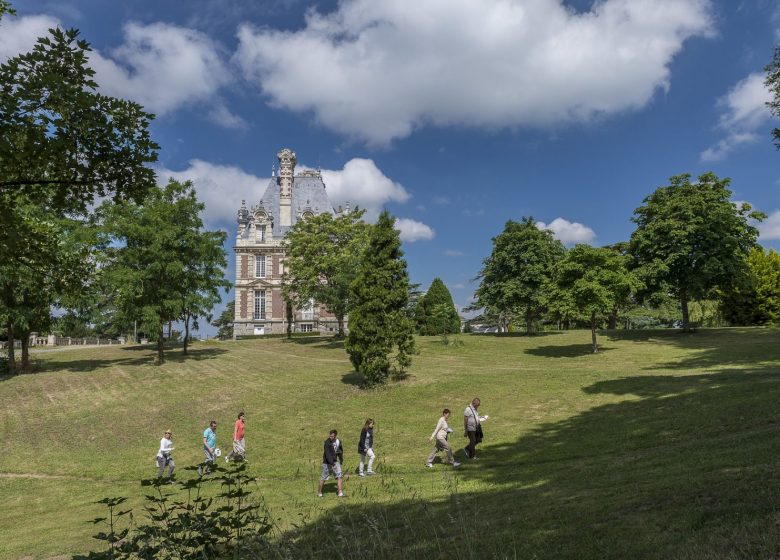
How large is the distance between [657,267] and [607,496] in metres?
33.9

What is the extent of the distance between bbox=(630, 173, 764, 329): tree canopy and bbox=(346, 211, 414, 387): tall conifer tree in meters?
22.5

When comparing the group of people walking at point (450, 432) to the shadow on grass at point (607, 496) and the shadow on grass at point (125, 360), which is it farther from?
the shadow on grass at point (125, 360)

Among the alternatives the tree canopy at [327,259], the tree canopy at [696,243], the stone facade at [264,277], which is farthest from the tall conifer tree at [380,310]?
the stone facade at [264,277]

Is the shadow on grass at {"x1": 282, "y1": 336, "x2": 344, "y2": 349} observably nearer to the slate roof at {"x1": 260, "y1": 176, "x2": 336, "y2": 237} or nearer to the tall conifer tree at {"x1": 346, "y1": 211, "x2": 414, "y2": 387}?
the tall conifer tree at {"x1": 346, "y1": 211, "x2": 414, "y2": 387}

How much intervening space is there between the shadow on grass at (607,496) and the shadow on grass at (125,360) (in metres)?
28.3

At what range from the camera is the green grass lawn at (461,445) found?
21.6 ft

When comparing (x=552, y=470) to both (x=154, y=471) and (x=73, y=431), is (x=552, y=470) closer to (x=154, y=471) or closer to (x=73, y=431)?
(x=154, y=471)

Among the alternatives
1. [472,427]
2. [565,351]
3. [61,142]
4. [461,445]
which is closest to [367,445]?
[472,427]

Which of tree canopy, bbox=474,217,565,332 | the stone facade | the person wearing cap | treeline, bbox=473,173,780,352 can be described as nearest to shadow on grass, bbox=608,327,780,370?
treeline, bbox=473,173,780,352

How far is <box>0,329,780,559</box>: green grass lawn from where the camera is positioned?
260 inches

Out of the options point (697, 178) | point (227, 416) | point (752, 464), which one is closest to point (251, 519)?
point (752, 464)

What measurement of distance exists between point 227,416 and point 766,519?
21.1 meters

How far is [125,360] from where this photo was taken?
3703 centimetres

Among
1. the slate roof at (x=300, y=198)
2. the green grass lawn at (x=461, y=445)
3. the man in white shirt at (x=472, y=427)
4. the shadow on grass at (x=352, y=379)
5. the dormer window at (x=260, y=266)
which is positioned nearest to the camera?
the green grass lawn at (x=461, y=445)
